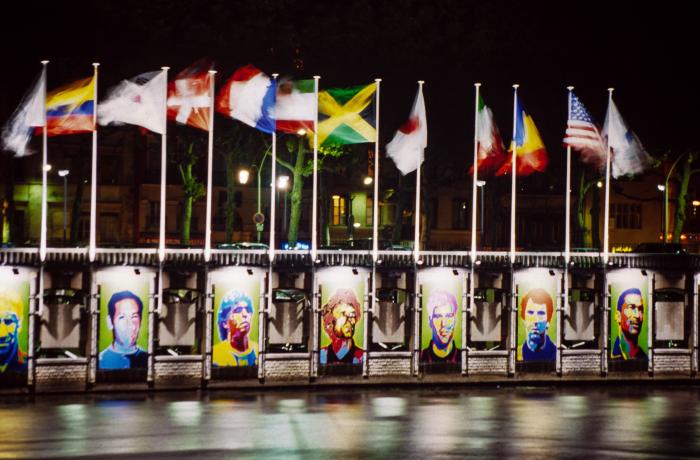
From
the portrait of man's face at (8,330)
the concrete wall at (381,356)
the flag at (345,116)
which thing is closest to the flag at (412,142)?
the flag at (345,116)

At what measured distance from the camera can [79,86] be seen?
3092 centimetres

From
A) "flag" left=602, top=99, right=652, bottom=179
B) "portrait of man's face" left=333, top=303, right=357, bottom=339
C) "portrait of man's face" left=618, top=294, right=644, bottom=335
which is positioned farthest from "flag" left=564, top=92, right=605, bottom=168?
"portrait of man's face" left=333, top=303, right=357, bottom=339

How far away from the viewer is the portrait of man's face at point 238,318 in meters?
→ 32.3

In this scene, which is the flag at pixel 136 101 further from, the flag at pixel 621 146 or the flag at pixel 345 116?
the flag at pixel 621 146

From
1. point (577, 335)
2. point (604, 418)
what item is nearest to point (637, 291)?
point (577, 335)

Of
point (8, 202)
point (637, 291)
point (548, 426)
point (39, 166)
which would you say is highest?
point (39, 166)

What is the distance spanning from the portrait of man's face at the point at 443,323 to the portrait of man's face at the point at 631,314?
5.96m

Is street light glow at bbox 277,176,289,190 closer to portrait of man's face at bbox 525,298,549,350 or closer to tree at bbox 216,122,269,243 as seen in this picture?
tree at bbox 216,122,269,243

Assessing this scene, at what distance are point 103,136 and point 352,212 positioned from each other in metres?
23.8

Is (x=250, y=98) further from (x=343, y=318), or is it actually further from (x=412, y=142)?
(x=343, y=318)

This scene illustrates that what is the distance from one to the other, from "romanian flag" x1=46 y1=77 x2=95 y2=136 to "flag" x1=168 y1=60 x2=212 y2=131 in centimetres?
249

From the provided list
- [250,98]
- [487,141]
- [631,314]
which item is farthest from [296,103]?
[631,314]

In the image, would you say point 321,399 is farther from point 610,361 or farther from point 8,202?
point 8,202

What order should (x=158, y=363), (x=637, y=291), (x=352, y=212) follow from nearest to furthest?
1. (x=158, y=363)
2. (x=637, y=291)
3. (x=352, y=212)
